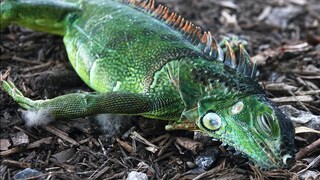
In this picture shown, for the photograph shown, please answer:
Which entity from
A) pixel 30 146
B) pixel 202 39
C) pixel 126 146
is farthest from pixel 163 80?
pixel 30 146

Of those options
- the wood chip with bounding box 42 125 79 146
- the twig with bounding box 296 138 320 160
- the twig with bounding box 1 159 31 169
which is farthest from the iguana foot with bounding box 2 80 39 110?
the twig with bounding box 296 138 320 160

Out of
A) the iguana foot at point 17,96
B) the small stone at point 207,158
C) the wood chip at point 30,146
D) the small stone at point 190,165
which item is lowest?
the wood chip at point 30,146

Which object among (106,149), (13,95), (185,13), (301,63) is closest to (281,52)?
(301,63)

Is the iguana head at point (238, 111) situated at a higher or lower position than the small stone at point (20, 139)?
higher

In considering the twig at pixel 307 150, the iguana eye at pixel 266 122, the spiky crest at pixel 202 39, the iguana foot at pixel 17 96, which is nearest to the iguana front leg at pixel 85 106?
the iguana foot at pixel 17 96

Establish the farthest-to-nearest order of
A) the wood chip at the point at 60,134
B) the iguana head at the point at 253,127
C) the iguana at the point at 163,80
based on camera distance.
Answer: the wood chip at the point at 60,134
the iguana at the point at 163,80
the iguana head at the point at 253,127

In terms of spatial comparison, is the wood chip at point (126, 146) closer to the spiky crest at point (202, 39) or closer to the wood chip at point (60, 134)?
the wood chip at point (60, 134)

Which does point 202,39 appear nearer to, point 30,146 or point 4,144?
point 30,146
